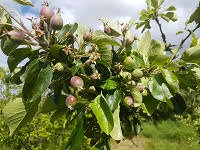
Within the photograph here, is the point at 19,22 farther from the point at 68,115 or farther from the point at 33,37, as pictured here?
the point at 68,115

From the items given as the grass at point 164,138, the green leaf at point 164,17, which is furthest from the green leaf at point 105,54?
the grass at point 164,138

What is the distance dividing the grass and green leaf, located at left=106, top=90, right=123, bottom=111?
29.4ft

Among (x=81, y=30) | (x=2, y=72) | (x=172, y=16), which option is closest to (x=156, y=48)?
(x=81, y=30)

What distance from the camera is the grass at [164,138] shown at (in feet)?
34.7

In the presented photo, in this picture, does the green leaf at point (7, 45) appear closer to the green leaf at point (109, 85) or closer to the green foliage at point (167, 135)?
the green leaf at point (109, 85)

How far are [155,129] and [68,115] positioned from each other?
12248 mm

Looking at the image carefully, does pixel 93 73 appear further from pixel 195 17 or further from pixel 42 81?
pixel 195 17

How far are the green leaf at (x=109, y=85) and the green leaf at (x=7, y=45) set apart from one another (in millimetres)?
270

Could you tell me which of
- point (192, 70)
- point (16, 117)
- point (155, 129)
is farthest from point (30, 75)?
point (155, 129)

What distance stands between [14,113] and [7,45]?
0.24m

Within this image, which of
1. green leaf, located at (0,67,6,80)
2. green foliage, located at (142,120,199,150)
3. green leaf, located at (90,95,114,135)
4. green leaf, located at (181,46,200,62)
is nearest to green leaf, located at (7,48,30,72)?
green leaf, located at (90,95,114,135)

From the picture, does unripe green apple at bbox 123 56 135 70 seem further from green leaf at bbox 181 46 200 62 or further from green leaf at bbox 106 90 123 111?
green leaf at bbox 181 46 200 62

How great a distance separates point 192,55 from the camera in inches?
42.2

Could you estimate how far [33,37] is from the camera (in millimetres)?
891
